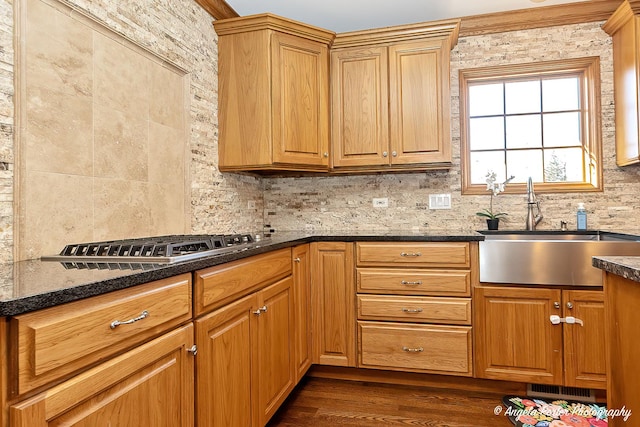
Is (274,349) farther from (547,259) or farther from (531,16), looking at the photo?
(531,16)

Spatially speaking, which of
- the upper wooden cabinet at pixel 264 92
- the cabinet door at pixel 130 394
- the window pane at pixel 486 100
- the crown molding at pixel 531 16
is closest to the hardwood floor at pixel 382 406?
the cabinet door at pixel 130 394

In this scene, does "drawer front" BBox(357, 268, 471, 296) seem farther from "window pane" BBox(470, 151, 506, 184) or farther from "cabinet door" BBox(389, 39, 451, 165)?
"window pane" BBox(470, 151, 506, 184)

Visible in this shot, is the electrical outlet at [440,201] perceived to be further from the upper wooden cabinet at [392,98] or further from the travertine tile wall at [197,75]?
the travertine tile wall at [197,75]

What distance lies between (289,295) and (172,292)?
106 cm

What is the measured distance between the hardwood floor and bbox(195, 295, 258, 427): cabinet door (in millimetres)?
578

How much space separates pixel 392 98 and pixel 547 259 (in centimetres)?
143

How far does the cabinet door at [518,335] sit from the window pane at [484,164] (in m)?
1.05

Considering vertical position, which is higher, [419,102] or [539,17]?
[539,17]

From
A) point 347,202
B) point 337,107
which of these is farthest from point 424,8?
point 347,202

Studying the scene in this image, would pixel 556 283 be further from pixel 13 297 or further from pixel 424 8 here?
pixel 13 297

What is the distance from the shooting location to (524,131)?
3072 mm

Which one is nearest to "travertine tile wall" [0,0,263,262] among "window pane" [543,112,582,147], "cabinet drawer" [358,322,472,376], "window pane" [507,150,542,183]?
"cabinet drawer" [358,322,472,376]

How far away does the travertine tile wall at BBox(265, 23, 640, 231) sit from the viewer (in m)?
2.83

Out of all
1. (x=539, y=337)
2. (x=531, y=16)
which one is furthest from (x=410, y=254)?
(x=531, y=16)
